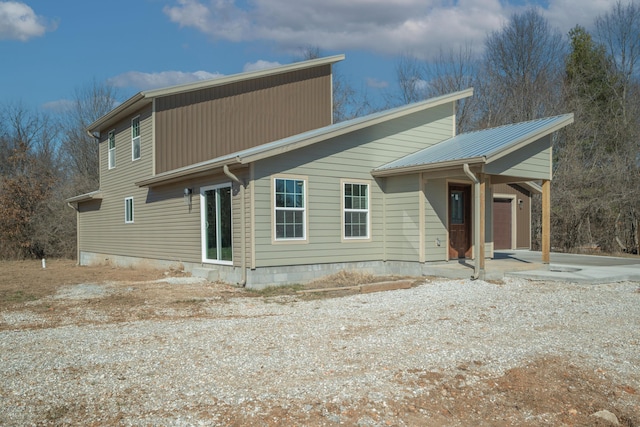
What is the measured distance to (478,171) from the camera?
37.2ft

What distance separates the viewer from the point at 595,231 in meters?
21.5

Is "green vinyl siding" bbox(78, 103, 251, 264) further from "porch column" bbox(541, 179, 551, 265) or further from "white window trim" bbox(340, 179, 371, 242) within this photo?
"porch column" bbox(541, 179, 551, 265)

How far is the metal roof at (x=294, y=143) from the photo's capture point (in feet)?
36.1

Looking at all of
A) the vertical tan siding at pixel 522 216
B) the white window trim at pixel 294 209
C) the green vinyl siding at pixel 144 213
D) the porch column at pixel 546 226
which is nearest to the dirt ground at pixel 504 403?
the white window trim at pixel 294 209

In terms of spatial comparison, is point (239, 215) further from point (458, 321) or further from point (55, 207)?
point (55, 207)

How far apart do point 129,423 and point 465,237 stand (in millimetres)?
11355

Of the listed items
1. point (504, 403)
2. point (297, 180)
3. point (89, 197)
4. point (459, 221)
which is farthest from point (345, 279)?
point (89, 197)

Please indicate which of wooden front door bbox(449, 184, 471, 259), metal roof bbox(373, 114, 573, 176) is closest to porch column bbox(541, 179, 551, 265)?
metal roof bbox(373, 114, 573, 176)

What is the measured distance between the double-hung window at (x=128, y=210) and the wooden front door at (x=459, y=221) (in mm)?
9932

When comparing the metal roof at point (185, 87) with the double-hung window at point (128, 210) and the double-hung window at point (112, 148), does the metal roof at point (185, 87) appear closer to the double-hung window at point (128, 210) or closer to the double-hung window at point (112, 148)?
the double-hung window at point (112, 148)

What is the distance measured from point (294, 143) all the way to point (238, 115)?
498 cm

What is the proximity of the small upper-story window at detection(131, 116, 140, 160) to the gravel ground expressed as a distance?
8469mm

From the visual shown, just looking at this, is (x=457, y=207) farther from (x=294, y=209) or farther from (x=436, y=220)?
(x=294, y=209)

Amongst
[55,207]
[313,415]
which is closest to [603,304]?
[313,415]
